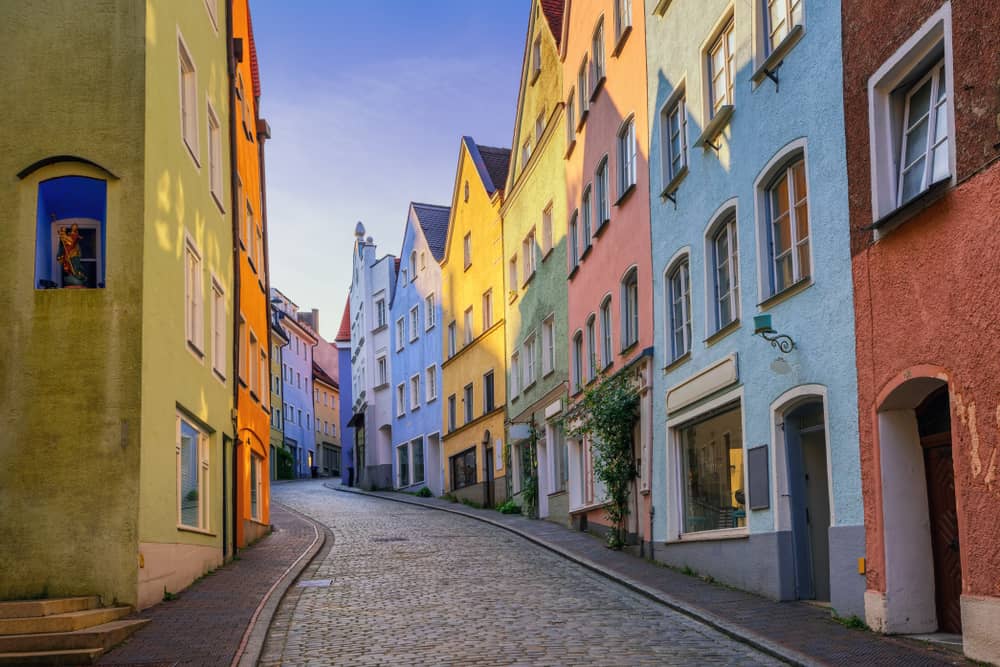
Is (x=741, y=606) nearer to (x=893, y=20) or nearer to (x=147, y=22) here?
(x=893, y=20)

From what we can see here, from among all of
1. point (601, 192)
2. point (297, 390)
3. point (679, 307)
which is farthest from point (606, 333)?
point (297, 390)

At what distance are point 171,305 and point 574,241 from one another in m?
13.0

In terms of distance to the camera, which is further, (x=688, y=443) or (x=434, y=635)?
(x=688, y=443)

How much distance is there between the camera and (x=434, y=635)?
41.7 ft

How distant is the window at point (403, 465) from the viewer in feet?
165

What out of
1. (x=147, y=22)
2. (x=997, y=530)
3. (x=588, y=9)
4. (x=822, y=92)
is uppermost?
(x=588, y=9)

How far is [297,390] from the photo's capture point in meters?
81.3

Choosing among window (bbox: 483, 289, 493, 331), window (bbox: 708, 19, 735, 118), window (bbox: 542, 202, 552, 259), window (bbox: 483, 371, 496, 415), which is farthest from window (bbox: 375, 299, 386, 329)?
window (bbox: 708, 19, 735, 118)

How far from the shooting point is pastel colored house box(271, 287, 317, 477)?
3056 inches

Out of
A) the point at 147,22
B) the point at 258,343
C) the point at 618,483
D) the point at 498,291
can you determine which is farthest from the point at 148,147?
the point at 498,291

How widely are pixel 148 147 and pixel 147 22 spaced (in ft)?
5.34

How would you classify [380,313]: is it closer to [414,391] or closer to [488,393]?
[414,391]

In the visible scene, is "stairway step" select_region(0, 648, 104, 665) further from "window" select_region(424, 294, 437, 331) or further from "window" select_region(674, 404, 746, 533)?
"window" select_region(424, 294, 437, 331)

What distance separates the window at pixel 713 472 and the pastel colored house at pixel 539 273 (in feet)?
29.8
